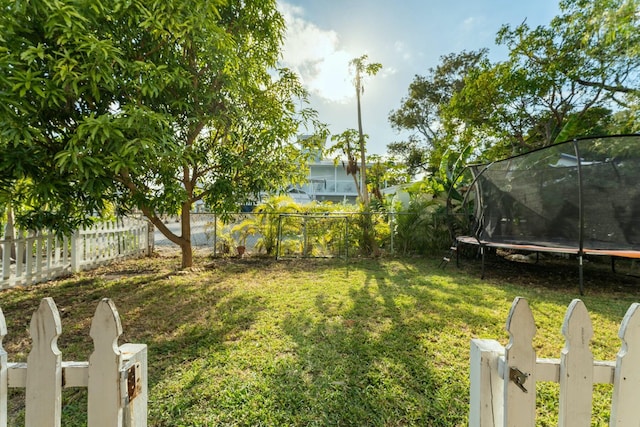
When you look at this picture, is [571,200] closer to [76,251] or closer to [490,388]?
[490,388]

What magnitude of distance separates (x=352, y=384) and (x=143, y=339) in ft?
6.75

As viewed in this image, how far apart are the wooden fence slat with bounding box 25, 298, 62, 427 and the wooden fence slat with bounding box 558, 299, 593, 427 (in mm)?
1715

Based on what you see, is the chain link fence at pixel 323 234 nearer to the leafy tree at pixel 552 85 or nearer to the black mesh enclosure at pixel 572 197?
the black mesh enclosure at pixel 572 197

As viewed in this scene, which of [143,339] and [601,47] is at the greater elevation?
[601,47]

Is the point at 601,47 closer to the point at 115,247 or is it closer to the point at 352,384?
the point at 352,384

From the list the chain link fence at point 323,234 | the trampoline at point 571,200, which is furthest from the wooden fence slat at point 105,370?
the chain link fence at point 323,234

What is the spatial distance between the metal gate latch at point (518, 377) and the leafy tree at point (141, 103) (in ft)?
10.3

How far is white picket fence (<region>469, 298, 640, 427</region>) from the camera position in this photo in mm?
933

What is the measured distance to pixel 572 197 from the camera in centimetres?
480

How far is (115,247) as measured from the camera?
6.41 m

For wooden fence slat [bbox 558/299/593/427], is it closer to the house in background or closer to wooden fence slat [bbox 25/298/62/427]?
wooden fence slat [bbox 25/298/62/427]

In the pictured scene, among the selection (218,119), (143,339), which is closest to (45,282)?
(143,339)

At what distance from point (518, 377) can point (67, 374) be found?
5.08 ft

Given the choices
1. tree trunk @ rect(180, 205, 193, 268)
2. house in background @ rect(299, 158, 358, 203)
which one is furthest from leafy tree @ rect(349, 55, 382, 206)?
house in background @ rect(299, 158, 358, 203)
